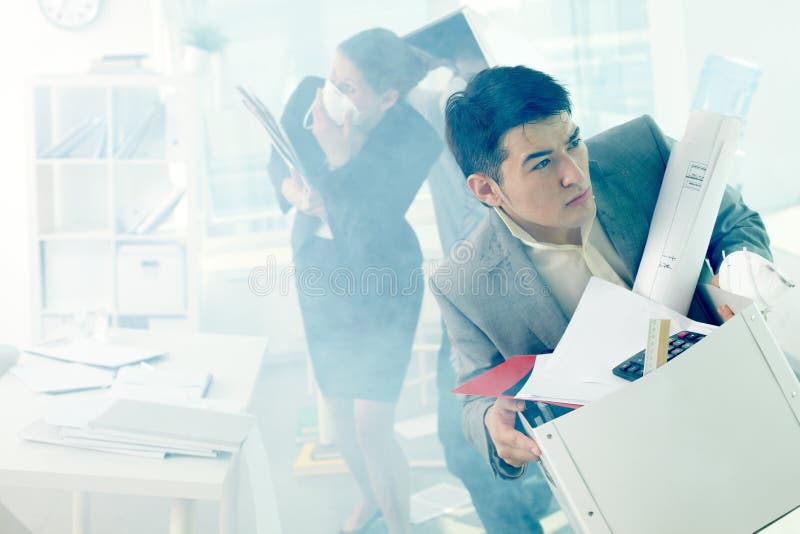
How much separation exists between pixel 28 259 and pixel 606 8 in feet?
5.96

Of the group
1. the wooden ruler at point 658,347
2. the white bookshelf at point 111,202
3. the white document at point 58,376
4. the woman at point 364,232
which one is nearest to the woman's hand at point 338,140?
the woman at point 364,232

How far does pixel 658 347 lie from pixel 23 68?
2143 mm

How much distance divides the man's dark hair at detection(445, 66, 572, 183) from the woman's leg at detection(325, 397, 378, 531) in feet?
2.84

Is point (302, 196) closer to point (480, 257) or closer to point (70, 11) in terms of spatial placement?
point (480, 257)

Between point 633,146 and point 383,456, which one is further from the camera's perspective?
point 383,456

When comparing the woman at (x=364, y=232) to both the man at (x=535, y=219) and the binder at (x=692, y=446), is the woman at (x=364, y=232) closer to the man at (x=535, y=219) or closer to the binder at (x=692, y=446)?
the man at (x=535, y=219)

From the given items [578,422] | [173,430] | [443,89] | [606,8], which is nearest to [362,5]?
[443,89]

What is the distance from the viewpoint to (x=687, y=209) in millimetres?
1181

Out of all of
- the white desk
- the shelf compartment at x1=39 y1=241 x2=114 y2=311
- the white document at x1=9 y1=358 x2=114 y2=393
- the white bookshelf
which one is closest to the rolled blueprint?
the white desk

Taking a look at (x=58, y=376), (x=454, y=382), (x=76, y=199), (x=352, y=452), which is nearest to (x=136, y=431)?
(x=58, y=376)

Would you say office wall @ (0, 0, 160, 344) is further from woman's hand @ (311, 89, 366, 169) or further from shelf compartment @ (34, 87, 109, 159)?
woman's hand @ (311, 89, 366, 169)

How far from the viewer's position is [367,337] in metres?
1.88

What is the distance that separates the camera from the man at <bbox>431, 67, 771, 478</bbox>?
124 centimetres

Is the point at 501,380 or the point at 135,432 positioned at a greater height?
the point at 135,432
